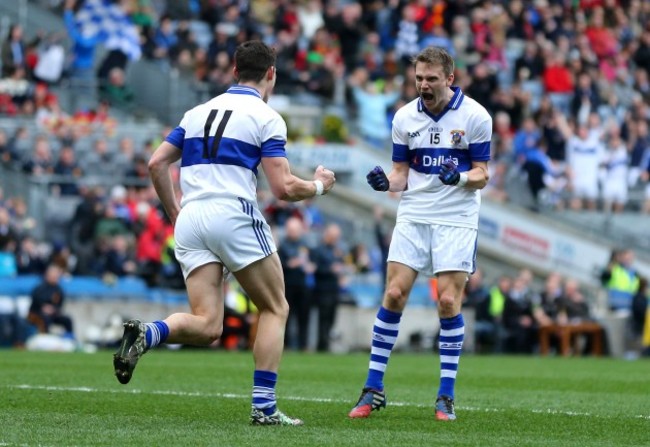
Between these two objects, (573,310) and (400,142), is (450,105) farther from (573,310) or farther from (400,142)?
(573,310)

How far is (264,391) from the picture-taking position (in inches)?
367

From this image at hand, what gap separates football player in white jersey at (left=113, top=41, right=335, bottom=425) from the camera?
922 cm

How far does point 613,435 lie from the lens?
9.22 m

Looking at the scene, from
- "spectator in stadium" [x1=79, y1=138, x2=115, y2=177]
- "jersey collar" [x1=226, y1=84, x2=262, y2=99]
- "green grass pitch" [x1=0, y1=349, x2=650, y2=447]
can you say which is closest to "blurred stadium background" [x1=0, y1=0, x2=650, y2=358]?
"spectator in stadium" [x1=79, y1=138, x2=115, y2=177]

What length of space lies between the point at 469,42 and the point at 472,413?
22.8 meters

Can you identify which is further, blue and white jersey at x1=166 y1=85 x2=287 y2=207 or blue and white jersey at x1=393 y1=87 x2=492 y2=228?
blue and white jersey at x1=393 y1=87 x2=492 y2=228

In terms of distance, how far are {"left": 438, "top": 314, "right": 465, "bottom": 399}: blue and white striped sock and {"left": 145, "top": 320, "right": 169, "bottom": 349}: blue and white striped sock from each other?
2.19 metres

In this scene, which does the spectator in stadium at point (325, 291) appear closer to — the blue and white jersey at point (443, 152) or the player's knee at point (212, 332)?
the blue and white jersey at point (443, 152)

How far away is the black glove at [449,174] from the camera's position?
10.2 metres

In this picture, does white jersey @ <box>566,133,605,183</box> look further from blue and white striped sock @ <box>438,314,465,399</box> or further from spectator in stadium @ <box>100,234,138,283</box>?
blue and white striped sock @ <box>438,314,465,399</box>

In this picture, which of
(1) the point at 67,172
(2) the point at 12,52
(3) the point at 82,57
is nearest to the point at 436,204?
(1) the point at 67,172

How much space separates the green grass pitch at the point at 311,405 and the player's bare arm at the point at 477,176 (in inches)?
60.2

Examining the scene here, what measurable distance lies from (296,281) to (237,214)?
14.0m

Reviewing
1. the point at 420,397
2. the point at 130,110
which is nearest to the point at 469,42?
the point at 130,110
